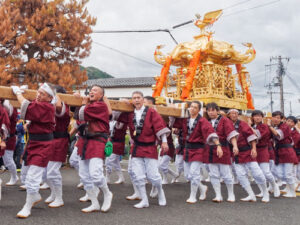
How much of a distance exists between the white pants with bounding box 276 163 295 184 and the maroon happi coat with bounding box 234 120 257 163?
1154 millimetres

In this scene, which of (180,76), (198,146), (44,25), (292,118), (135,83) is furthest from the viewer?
Result: (135,83)

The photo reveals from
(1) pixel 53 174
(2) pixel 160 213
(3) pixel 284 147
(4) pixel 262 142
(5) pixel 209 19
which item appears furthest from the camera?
(5) pixel 209 19

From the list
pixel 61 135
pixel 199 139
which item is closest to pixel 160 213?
pixel 199 139

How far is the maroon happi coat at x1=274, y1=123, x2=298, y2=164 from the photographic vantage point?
629 cm

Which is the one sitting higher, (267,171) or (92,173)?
(92,173)

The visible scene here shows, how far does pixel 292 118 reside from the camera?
706cm

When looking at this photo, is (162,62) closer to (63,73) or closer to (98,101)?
(63,73)

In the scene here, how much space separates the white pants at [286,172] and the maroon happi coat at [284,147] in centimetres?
10

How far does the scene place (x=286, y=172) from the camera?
627cm

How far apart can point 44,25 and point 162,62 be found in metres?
3.87

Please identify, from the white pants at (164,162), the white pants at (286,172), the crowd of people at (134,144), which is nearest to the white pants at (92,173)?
the crowd of people at (134,144)

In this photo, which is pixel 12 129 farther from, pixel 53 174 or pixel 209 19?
pixel 209 19

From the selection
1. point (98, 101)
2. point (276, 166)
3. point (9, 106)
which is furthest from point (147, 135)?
point (276, 166)

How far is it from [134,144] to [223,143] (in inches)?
70.8
